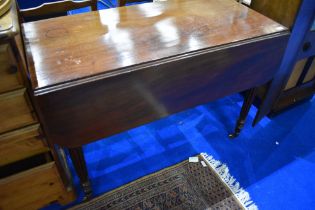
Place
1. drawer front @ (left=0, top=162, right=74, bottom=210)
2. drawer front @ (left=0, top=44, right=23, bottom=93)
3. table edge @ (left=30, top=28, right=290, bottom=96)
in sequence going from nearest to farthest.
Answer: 1. drawer front @ (left=0, top=44, right=23, bottom=93)
2. table edge @ (left=30, top=28, right=290, bottom=96)
3. drawer front @ (left=0, top=162, right=74, bottom=210)

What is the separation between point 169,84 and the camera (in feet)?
3.22

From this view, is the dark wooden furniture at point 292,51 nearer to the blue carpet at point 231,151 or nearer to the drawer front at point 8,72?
the blue carpet at point 231,151

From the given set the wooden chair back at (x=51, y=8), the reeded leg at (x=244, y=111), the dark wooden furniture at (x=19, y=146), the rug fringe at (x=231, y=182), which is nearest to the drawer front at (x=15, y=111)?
the dark wooden furniture at (x=19, y=146)

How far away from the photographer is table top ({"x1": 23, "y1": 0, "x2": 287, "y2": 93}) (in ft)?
2.88

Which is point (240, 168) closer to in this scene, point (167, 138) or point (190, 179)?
point (190, 179)

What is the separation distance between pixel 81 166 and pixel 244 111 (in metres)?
0.96

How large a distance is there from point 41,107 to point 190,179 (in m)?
0.90

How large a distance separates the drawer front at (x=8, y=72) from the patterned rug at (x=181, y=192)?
0.75m

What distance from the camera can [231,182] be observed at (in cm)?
140

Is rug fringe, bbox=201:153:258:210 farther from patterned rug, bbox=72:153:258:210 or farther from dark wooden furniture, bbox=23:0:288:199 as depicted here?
dark wooden furniture, bbox=23:0:288:199

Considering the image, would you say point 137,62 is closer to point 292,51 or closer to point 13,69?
point 13,69

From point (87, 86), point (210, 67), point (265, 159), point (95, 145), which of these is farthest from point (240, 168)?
point (87, 86)

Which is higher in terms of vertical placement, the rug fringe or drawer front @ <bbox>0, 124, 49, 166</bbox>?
drawer front @ <bbox>0, 124, 49, 166</bbox>

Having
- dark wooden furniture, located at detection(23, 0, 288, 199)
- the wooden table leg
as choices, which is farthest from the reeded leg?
the wooden table leg
